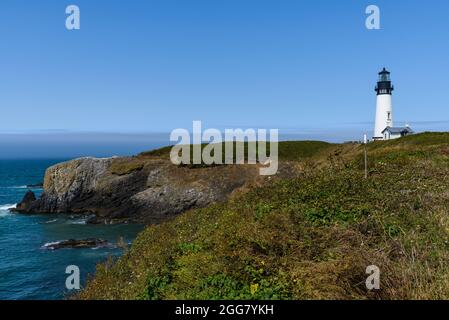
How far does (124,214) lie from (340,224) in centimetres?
4442

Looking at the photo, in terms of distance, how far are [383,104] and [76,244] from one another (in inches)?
2239

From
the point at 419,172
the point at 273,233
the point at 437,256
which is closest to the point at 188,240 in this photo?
the point at 273,233

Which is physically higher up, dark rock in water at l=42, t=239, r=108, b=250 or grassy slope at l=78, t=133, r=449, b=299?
grassy slope at l=78, t=133, r=449, b=299

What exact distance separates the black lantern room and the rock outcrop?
31.6 metres

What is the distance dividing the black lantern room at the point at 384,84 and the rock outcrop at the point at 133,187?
3165 cm

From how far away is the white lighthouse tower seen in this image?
6981 centimetres

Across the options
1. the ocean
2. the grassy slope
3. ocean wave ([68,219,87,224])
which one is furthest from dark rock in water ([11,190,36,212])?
the grassy slope

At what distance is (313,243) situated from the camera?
8.32 metres

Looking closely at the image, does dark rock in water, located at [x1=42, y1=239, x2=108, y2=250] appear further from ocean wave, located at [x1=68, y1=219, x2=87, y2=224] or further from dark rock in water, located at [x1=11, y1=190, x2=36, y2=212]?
dark rock in water, located at [x1=11, y1=190, x2=36, y2=212]
